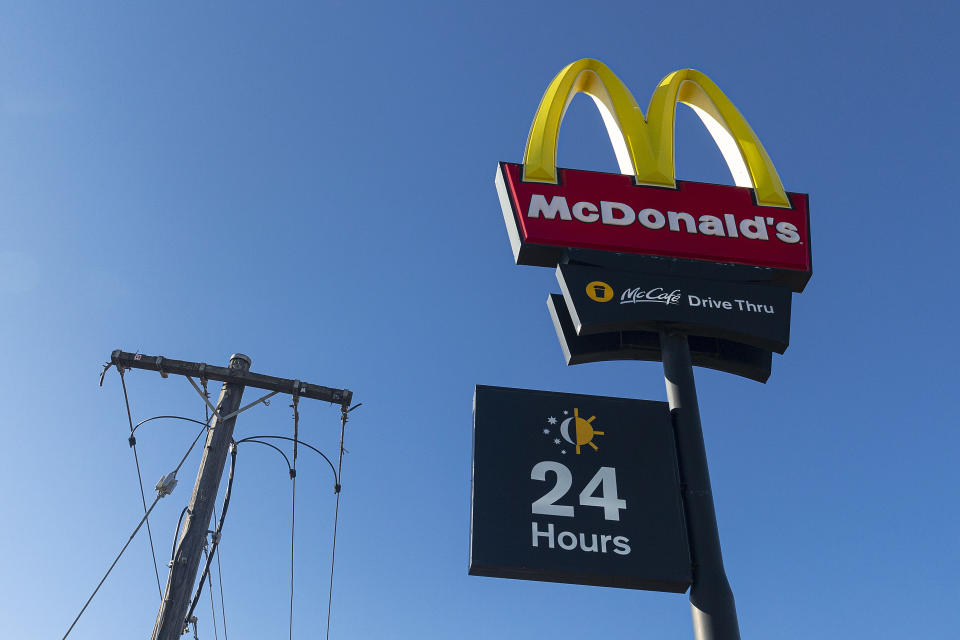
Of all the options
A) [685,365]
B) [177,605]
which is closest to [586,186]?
[685,365]

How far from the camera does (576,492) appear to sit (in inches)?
Answer: 236

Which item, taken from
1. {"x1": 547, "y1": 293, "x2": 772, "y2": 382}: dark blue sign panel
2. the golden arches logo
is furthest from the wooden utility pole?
the golden arches logo

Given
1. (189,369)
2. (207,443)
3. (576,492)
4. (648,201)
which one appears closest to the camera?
(576,492)

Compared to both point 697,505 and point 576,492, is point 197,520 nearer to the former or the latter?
point 576,492

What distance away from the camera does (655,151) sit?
27.0ft

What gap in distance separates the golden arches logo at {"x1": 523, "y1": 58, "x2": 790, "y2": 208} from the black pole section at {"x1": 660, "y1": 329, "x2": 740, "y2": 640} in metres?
2.05

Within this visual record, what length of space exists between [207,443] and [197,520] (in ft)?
3.21

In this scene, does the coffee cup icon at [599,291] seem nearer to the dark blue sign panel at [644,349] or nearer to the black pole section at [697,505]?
the dark blue sign panel at [644,349]

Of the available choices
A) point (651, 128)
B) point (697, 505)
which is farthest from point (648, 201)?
point (697, 505)

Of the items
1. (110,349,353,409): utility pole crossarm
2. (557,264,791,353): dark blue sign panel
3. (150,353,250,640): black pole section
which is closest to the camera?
(557,264,791,353): dark blue sign panel

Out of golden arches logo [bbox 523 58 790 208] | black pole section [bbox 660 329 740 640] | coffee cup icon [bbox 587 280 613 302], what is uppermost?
golden arches logo [bbox 523 58 790 208]

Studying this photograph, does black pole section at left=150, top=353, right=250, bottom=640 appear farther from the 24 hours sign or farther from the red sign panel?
the red sign panel

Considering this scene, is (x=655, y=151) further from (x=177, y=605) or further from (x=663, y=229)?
(x=177, y=605)

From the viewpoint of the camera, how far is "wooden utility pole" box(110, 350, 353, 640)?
7.96 metres
